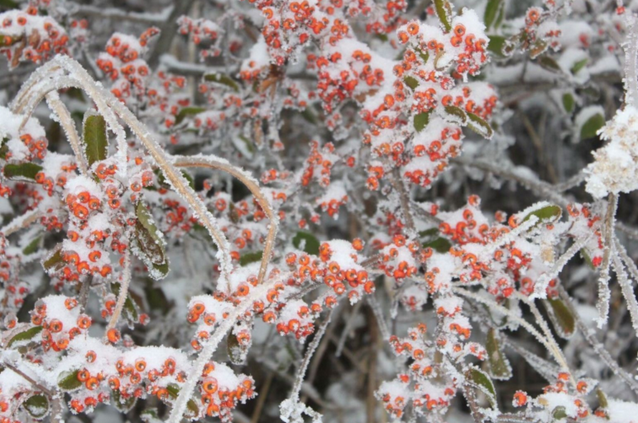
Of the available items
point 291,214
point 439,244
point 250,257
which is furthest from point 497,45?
point 250,257

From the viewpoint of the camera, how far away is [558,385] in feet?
3.79

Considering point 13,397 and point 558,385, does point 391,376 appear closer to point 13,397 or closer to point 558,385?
point 558,385

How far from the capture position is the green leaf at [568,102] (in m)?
1.71

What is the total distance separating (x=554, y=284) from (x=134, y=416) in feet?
4.17

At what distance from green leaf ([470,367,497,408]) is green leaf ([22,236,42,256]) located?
964 mm

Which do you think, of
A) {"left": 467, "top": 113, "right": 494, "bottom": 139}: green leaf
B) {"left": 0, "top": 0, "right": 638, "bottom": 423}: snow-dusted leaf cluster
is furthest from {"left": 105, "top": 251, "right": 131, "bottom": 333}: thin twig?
{"left": 467, "top": 113, "right": 494, "bottom": 139}: green leaf

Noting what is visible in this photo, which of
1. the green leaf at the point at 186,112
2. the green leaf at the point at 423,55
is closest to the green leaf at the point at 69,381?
the green leaf at the point at 186,112

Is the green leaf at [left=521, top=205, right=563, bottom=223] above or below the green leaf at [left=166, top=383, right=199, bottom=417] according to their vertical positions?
above

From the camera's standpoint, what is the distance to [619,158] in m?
1.01

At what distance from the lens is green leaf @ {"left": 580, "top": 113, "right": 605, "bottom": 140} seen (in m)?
1.72

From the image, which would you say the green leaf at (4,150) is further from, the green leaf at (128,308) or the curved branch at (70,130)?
the green leaf at (128,308)

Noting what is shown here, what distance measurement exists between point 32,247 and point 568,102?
1385 mm

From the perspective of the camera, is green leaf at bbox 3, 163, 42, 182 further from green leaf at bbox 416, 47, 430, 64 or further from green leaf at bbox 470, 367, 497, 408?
green leaf at bbox 470, 367, 497, 408

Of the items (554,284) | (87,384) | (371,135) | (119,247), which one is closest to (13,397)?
(87,384)
